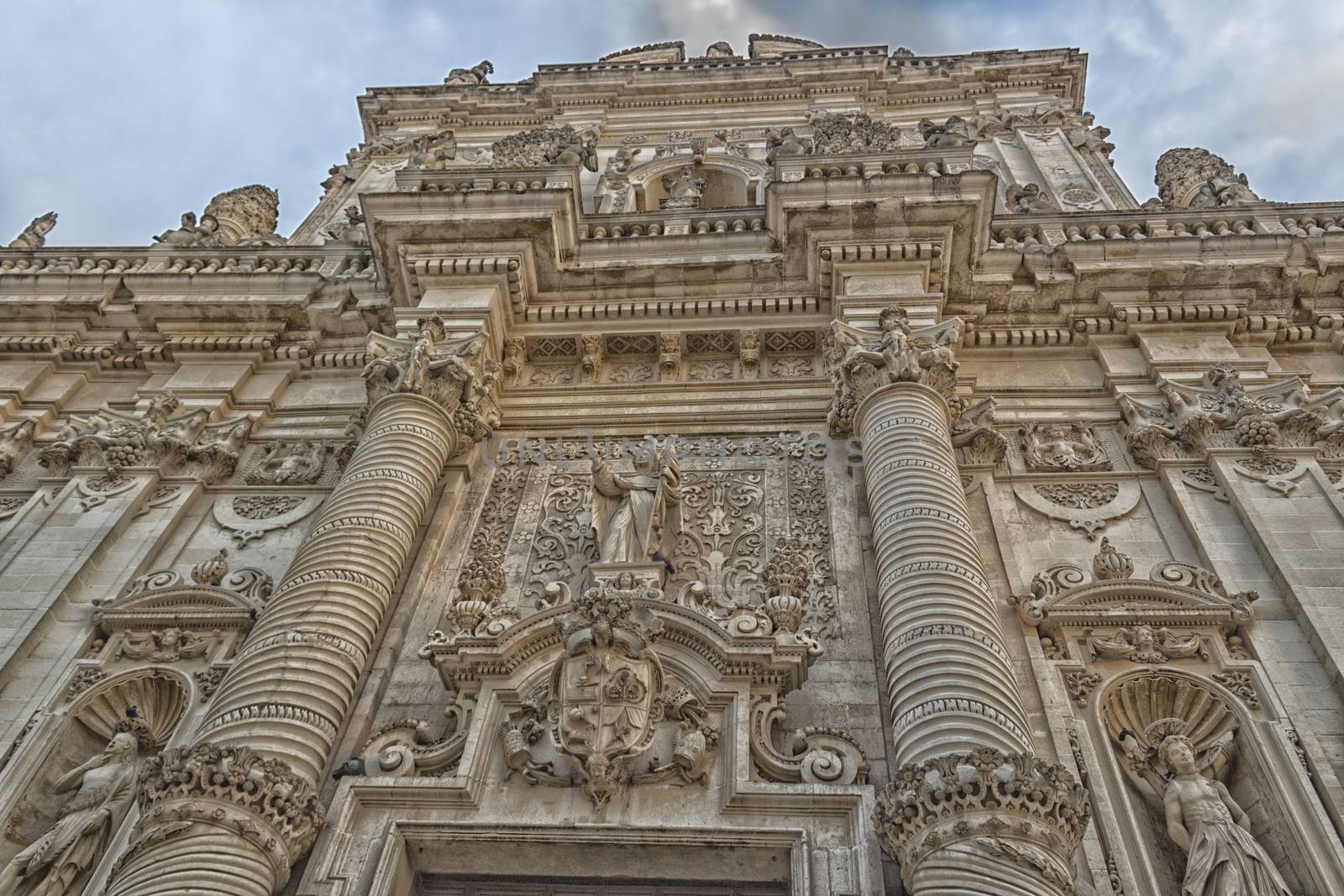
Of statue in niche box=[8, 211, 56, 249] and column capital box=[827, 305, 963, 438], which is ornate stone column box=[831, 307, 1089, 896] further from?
statue in niche box=[8, 211, 56, 249]

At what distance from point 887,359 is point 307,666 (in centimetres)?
590

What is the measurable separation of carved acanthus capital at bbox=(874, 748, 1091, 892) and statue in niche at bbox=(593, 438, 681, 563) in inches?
137

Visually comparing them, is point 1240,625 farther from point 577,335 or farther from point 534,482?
point 577,335

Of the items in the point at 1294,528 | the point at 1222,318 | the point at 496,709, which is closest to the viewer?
the point at 496,709

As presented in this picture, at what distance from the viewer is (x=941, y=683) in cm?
669

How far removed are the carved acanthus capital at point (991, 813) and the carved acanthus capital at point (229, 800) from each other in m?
3.78

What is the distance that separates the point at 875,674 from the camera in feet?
26.3

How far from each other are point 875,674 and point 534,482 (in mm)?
4350

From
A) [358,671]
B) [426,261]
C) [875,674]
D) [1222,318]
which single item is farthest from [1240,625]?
[426,261]

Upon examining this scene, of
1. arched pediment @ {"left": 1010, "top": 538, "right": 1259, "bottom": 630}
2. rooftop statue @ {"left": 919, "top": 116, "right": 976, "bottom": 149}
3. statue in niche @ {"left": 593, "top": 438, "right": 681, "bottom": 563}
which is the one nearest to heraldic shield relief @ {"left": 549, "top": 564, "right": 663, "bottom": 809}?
statue in niche @ {"left": 593, "top": 438, "right": 681, "bottom": 563}

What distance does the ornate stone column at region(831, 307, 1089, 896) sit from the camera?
5727 millimetres

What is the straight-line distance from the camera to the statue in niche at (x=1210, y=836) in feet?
20.4

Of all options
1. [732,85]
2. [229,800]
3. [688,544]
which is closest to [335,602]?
[229,800]

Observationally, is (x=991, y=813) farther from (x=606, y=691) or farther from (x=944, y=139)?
(x=944, y=139)
